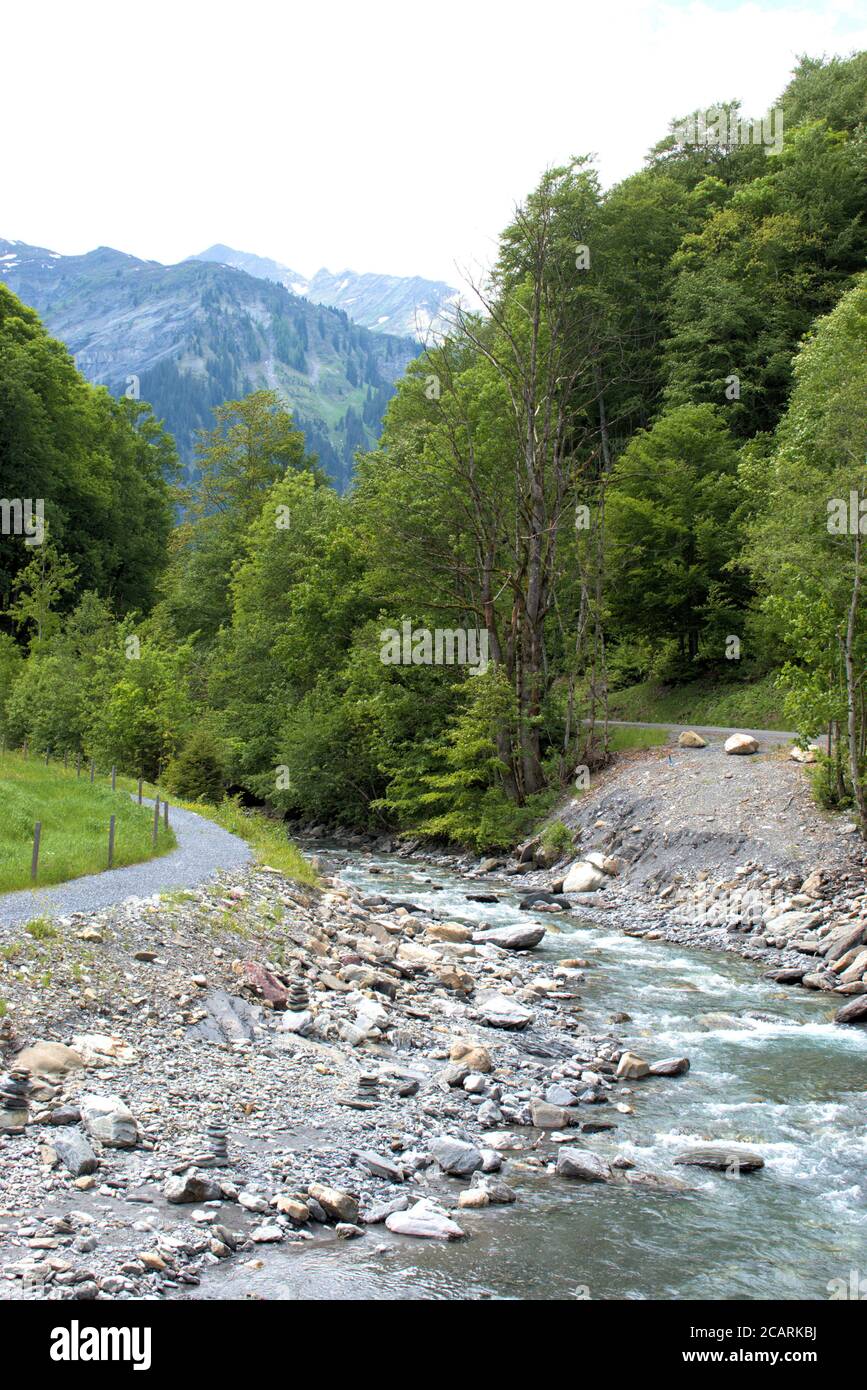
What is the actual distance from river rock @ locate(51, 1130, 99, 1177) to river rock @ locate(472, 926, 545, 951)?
1110 cm

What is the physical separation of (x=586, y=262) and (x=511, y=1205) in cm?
4150

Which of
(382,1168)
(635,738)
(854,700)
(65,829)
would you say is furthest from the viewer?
(635,738)

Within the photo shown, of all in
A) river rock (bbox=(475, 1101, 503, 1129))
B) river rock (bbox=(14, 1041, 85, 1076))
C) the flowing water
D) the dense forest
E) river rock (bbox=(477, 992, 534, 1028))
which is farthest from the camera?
the dense forest

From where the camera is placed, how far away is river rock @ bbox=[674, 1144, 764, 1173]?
30.7ft

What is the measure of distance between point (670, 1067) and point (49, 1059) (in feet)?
21.9

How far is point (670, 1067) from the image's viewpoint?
1185 cm

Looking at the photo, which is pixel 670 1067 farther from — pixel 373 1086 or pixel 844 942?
pixel 844 942

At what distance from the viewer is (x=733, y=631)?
1486 inches

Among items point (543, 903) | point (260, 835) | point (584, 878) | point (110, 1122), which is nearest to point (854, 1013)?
point (110, 1122)

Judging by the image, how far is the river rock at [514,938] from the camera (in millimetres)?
18641

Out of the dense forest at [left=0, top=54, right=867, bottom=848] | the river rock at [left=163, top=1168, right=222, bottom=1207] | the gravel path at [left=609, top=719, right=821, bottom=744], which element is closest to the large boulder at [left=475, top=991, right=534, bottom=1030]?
the river rock at [left=163, top=1168, right=222, bottom=1207]

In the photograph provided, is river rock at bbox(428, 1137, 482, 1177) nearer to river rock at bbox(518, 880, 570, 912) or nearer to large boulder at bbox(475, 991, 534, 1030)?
large boulder at bbox(475, 991, 534, 1030)

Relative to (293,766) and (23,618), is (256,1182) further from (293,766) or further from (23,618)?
(23,618)
